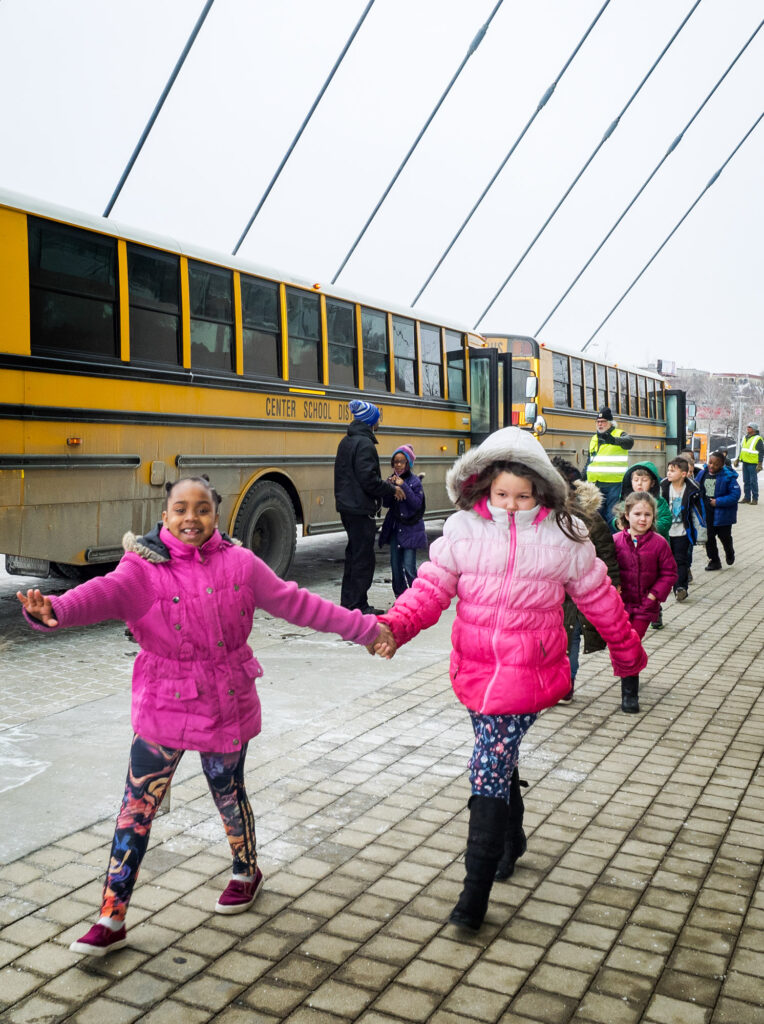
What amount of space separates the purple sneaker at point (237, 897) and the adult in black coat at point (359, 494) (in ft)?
16.4

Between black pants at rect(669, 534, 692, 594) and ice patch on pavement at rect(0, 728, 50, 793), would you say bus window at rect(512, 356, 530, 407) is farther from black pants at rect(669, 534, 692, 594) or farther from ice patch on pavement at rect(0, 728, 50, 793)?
ice patch on pavement at rect(0, 728, 50, 793)

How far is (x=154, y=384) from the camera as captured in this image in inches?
318

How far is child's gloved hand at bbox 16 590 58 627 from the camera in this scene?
2.73 meters

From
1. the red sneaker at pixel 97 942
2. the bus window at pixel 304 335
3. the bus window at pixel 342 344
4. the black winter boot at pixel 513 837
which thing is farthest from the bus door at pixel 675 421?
the red sneaker at pixel 97 942

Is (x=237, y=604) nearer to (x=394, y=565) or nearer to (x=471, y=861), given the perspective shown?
(x=471, y=861)

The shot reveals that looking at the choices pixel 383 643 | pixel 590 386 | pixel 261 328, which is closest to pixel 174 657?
pixel 383 643

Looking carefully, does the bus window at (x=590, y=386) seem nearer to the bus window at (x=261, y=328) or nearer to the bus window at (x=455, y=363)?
the bus window at (x=455, y=363)

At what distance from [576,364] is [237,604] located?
54.7 feet

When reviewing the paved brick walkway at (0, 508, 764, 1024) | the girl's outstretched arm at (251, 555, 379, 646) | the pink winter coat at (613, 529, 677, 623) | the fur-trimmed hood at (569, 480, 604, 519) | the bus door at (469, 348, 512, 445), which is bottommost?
the paved brick walkway at (0, 508, 764, 1024)

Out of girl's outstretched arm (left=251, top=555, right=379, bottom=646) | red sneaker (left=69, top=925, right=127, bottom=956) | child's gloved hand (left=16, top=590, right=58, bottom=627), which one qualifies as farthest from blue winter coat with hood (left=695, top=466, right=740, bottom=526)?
child's gloved hand (left=16, top=590, right=58, bottom=627)

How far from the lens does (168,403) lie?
27.0 feet

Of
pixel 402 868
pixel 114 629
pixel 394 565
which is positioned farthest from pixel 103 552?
pixel 402 868

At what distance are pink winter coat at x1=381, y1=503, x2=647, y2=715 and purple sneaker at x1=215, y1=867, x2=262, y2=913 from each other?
2.98 feet

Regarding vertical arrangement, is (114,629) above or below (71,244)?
below
